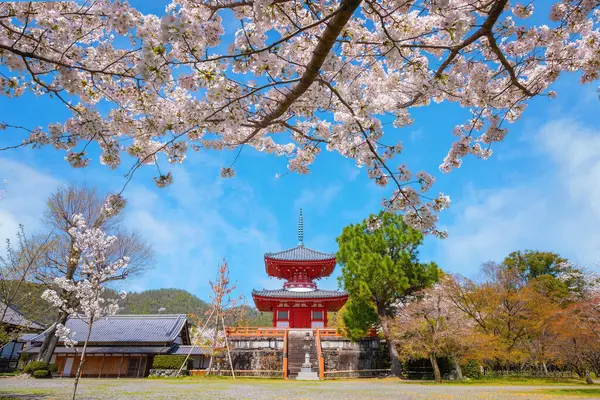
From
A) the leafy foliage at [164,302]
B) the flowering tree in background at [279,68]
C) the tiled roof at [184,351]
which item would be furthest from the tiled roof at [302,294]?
the leafy foliage at [164,302]

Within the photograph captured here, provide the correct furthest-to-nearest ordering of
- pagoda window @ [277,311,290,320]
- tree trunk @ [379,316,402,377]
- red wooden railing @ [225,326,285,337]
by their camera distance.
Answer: pagoda window @ [277,311,290,320] < red wooden railing @ [225,326,285,337] < tree trunk @ [379,316,402,377]

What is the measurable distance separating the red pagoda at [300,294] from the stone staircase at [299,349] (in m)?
1.67

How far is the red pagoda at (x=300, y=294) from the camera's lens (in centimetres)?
2289

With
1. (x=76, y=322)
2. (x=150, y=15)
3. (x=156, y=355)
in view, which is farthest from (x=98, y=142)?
(x=76, y=322)

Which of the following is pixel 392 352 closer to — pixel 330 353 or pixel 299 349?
pixel 330 353

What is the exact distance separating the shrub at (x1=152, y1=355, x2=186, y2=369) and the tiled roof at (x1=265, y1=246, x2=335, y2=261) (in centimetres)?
862

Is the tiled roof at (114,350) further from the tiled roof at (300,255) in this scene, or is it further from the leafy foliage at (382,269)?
the leafy foliage at (382,269)

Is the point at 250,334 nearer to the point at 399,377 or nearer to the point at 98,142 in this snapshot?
the point at 399,377

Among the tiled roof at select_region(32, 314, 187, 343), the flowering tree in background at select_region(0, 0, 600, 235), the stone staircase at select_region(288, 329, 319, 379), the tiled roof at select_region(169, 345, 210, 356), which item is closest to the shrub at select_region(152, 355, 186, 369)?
the tiled roof at select_region(169, 345, 210, 356)

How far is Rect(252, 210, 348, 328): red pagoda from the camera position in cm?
2289

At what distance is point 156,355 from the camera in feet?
76.1

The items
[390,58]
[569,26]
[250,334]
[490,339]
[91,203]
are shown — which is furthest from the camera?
[250,334]

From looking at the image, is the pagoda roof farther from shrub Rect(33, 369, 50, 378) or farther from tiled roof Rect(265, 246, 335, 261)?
shrub Rect(33, 369, 50, 378)

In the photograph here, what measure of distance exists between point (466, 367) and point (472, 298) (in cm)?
383
